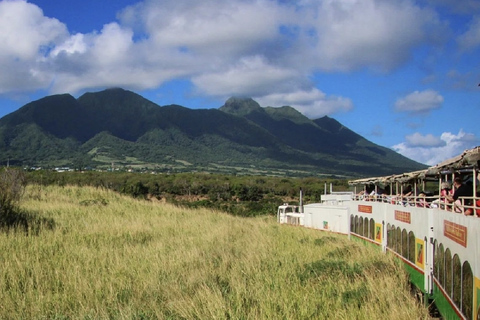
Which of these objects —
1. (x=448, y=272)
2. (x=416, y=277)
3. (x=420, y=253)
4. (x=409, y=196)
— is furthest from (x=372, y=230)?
(x=448, y=272)

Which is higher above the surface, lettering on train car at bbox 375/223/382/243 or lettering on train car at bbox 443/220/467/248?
lettering on train car at bbox 443/220/467/248

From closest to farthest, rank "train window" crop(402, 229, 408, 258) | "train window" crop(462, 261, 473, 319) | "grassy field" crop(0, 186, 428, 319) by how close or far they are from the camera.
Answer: "train window" crop(462, 261, 473, 319), "grassy field" crop(0, 186, 428, 319), "train window" crop(402, 229, 408, 258)

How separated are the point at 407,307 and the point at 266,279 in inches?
91.3

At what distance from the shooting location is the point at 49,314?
6.77 metres

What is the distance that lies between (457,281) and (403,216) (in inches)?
196

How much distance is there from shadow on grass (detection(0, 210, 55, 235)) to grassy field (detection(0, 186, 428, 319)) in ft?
1.30

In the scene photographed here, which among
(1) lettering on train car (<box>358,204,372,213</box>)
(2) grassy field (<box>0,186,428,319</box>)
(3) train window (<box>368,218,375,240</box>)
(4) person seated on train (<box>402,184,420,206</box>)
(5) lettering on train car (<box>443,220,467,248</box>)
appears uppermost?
(4) person seated on train (<box>402,184,420,206</box>)

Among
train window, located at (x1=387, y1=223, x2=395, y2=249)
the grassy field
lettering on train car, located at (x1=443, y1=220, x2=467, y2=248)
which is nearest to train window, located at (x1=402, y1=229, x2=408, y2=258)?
the grassy field

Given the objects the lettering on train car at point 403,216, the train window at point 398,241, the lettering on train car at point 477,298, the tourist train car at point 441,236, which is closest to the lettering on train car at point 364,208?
the tourist train car at point 441,236

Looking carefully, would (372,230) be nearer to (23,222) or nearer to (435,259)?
(435,259)

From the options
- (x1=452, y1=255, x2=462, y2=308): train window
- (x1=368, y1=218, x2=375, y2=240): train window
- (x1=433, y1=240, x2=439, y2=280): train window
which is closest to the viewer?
(x1=452, y1=255, x2=462, y2=308): train window

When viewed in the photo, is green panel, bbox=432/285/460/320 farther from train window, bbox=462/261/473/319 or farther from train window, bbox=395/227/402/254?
train window, bbox=395/227/402/254

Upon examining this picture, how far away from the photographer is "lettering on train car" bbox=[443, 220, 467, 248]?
6.01m

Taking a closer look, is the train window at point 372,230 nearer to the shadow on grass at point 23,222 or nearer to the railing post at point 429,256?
the railing post at point 429,256
